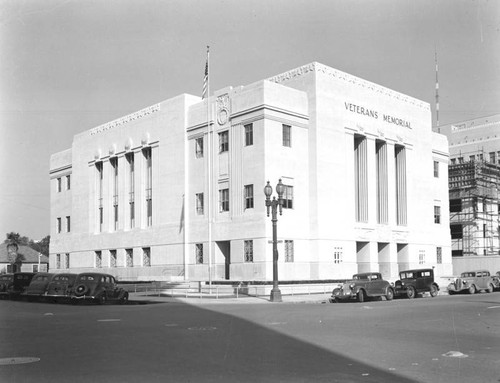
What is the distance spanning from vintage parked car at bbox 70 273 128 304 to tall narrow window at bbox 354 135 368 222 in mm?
28300

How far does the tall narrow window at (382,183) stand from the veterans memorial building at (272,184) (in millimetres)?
102

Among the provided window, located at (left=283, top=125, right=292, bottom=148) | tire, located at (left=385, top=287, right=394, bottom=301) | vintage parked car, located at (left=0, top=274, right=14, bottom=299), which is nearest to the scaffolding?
window, located at (left=283, top=125, right=292, bottom=148)

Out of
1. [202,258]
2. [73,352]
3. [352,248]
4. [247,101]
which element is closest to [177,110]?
[247,101]

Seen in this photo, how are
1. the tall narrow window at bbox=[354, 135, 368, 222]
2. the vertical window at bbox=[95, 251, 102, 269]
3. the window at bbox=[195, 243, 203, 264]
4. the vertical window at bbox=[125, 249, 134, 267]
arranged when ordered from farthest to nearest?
the vertical window at bbox=[95, 251, 102, 269] < the vertical window at bbox=[125, 249, 134, 267] < the tall narrow window at bbox=[354, 135, 368, 222] < the window at bbox=[195, 243, 203, 264]

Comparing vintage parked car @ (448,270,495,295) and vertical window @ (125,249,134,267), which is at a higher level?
vertical window @ (125,249,134,267)

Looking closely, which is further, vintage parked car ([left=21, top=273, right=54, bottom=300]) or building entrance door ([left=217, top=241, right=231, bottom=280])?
building entrance door ([left=217, top=241, right=231, bottom=280])

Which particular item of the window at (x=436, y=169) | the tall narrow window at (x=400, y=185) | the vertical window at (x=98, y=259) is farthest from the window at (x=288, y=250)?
the vertical window at (x=98, y=259)

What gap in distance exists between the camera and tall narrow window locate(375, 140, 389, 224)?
56.9 metres

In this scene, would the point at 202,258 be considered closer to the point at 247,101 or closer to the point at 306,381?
the point at 247,101

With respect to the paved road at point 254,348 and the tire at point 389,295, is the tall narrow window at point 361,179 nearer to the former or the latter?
the tire at point 389,295

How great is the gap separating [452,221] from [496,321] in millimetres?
58495

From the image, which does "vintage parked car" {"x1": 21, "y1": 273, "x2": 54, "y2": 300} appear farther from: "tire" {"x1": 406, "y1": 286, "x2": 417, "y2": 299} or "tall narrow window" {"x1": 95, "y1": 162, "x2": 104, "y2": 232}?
"tall narrow window" {"x1": 95, "y1": 162, "x2": 104, "y2": 232}

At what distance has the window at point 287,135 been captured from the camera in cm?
4944

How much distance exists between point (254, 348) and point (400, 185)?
4837cm
